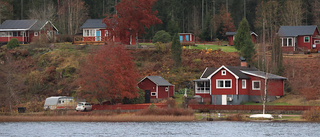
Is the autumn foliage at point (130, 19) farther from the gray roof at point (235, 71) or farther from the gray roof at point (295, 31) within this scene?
the gray roof at point (295, 31)

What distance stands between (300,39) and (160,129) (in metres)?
47.6

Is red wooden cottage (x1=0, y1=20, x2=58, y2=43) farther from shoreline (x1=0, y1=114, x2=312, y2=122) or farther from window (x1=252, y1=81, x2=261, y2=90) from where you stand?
window (x1=252, y1=81, x2=261, y2=90)

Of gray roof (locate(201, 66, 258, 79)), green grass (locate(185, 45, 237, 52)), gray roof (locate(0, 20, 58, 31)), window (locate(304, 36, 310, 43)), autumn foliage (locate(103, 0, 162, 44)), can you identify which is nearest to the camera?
gray roof (locate(201, 66, 258, 79))

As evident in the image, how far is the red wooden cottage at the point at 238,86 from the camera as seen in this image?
236 feet

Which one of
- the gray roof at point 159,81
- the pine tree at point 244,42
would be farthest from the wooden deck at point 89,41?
the pine tree at point 244,42

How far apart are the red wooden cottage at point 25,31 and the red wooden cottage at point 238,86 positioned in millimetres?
40238

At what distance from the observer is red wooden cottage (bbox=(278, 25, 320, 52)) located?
311ft

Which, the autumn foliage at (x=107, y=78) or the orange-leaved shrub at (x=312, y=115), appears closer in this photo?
the orange-leaved shrub at (x=312, y=115)

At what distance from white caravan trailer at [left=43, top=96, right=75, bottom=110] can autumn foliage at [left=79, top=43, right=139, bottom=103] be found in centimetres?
282

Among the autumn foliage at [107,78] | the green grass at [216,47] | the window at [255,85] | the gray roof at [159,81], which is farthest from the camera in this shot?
the green grass at [216,47]

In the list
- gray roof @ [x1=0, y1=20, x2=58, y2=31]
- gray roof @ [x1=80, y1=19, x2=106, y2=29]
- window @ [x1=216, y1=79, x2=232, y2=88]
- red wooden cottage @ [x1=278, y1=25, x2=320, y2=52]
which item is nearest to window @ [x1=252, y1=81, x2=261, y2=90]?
window @ [x1=216, y1=79, x2=232, y2=88]

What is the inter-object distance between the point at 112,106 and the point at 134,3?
28.9 m

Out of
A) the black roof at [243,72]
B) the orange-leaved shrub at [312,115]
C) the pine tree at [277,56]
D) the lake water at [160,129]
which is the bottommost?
the lake water at [160,129]

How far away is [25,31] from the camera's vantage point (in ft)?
340
